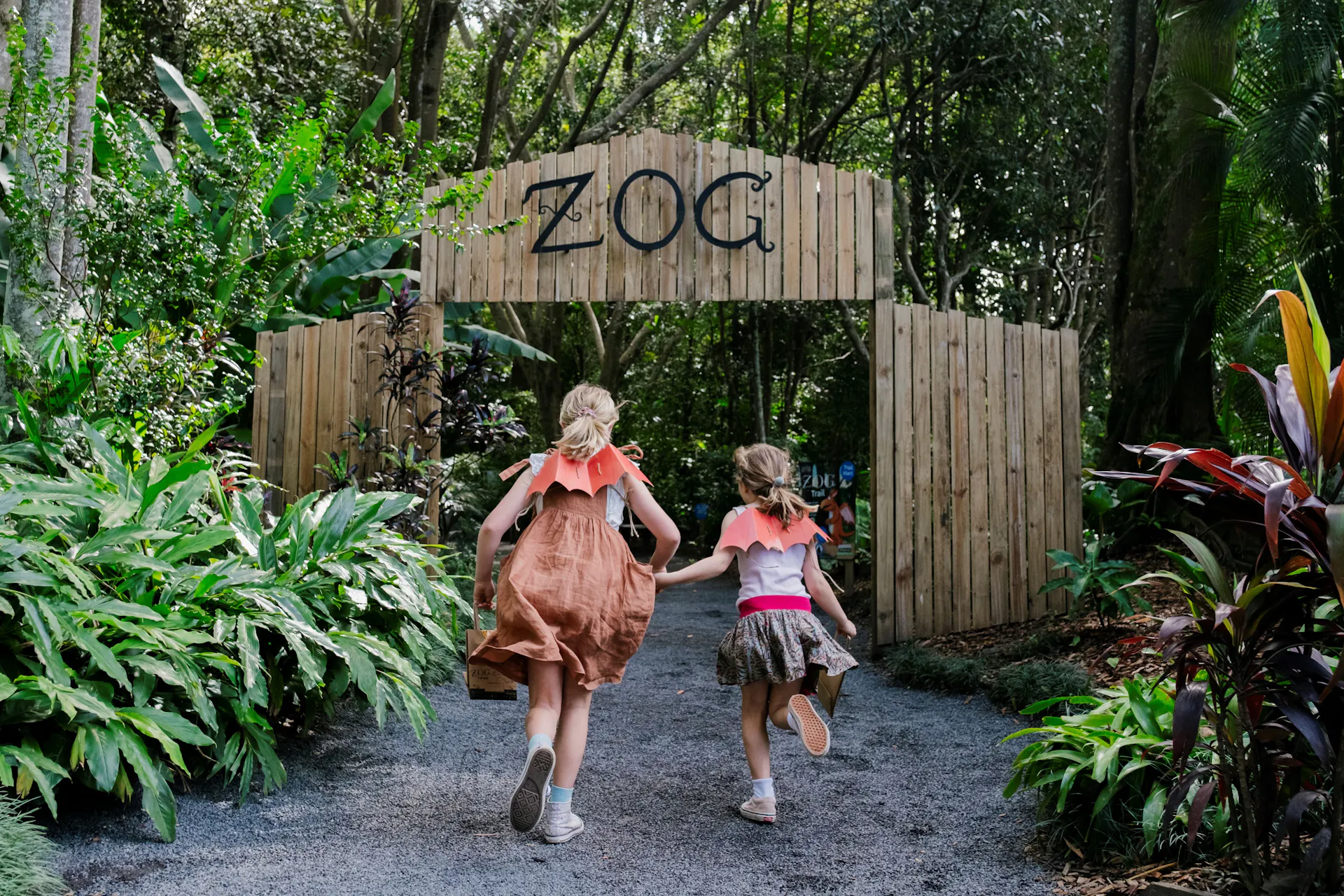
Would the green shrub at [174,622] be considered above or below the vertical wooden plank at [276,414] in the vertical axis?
below

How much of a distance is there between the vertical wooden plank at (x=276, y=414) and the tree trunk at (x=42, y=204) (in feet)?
7.58

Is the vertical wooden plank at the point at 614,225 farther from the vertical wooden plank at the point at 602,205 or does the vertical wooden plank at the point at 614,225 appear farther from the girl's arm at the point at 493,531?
the girl's arm at the point at 493,531

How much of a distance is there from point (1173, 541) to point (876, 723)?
11.5 ft

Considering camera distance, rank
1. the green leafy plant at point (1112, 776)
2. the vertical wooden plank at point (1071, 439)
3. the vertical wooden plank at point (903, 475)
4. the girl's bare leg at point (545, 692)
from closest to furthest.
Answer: the green leafy plant at point (1112, 776)
the girl's bare leg at point (545, 692)
the vertical wooden plank at point (903, 475)
the vertical wooden plank at point (1071, 439)

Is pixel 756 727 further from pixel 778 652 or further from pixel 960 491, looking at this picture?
pixel 960 491

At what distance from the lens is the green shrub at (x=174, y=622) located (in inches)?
130

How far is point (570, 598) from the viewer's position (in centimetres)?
370

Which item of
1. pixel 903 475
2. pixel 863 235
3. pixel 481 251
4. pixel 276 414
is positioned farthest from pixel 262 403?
pixel 903 475

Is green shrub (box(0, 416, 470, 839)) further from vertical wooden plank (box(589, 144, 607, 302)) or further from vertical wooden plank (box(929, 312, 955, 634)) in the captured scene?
vertical wooden plank (box(929, 312, 955, 634))

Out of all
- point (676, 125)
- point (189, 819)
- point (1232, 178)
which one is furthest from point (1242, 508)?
point (676, 125)

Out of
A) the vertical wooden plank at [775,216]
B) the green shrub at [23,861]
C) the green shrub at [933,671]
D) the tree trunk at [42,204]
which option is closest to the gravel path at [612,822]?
the green shrub at [23,861]

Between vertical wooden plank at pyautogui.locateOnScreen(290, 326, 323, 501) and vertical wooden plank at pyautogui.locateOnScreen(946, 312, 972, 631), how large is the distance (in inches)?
168

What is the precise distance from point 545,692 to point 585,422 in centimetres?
96

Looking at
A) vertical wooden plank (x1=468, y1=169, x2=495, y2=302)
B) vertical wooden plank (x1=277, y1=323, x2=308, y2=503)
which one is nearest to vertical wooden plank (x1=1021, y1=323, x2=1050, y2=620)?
vertical wooden plank (x1=468, y1=169, x2=495, y2=302)
